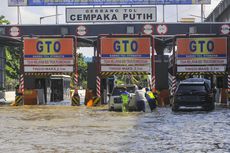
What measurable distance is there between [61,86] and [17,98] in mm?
11901

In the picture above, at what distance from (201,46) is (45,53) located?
991cm

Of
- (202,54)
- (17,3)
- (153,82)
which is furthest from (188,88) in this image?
(17,3)

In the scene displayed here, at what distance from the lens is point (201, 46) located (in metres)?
32.1

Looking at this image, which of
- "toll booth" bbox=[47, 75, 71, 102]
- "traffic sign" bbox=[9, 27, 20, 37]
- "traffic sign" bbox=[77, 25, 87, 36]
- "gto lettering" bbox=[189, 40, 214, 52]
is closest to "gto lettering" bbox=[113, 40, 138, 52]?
"gto lettering" bbox=[189, 40, 214, 52]

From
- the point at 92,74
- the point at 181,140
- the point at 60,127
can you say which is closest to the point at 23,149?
the point at 181,140

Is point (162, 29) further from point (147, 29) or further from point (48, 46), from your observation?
point (48, 46)

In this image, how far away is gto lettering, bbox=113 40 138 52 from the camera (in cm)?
3219

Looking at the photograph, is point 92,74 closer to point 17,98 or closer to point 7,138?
point 17,98

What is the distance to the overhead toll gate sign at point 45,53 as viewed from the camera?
32.5 metres

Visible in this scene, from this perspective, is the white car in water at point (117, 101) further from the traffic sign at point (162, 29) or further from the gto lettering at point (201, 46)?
the traffic sign at point (162, 29)

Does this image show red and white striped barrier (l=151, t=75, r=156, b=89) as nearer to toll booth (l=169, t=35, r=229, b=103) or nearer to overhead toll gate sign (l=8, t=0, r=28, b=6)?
toll booth (l=169, t=35, r=229, b=103)

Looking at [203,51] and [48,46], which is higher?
[48,46]

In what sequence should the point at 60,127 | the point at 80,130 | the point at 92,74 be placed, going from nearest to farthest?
the point at 80,130, the point at 60,127, the point at 92,74

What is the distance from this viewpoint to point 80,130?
15.7m
